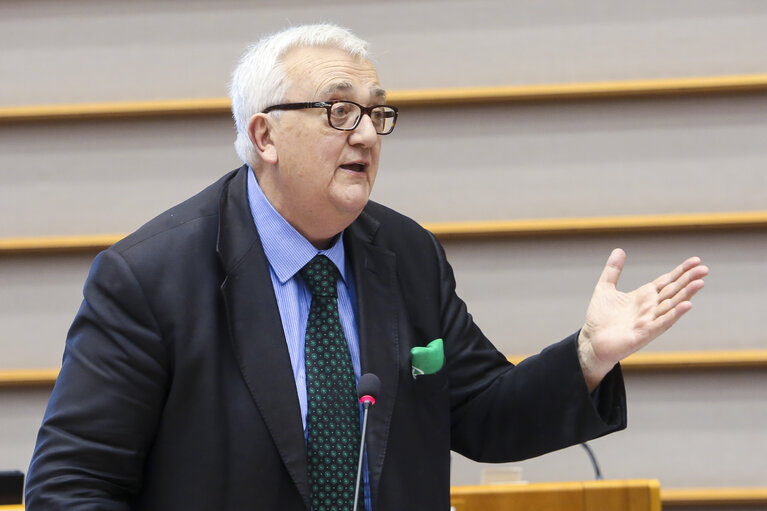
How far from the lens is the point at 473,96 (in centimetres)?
311

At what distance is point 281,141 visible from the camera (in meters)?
1.73

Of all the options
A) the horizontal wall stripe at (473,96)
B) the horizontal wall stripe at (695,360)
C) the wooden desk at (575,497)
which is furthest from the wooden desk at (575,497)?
the horizontal wall stripe at (473,96)

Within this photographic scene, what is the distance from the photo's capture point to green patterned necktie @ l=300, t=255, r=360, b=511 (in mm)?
1563

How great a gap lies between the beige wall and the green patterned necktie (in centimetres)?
148

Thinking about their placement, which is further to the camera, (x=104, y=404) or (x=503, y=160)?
(x=503, y=160)

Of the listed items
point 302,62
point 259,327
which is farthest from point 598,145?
point 259,327

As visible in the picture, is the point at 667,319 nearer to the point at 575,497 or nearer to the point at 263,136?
the point at 575,497

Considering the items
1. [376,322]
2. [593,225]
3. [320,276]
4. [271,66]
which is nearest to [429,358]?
[376,322]

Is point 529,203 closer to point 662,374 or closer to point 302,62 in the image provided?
point 662,374

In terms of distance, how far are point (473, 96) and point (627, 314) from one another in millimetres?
1608

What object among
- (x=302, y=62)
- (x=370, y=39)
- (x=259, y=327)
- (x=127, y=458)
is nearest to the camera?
(x=127, y=458)

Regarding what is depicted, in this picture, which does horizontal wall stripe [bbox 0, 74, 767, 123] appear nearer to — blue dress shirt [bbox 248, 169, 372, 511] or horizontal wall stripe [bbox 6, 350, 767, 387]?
horizontal wall stripe [bbox 6, 350, 767, 387]

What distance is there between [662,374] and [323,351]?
1.75 metres

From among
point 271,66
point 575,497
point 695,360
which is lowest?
point 575,497
